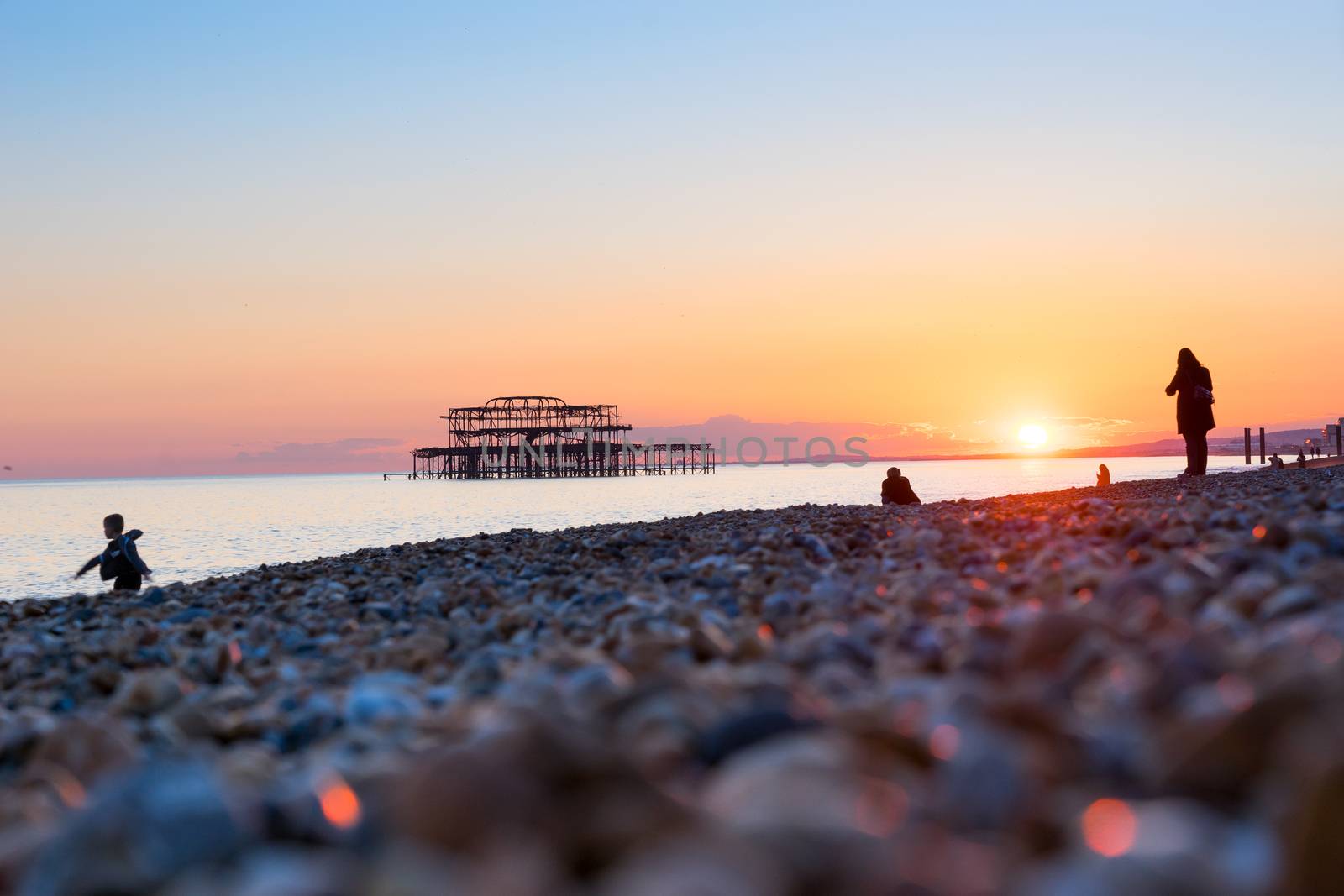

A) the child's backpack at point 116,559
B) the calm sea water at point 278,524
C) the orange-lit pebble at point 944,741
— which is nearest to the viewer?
the orange-lit pebble at point 944,741

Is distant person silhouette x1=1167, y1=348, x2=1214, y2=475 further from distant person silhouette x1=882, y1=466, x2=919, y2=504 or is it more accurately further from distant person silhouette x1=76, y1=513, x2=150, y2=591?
distant person silhouette x1=76, y1=513, x2=150, y2=591

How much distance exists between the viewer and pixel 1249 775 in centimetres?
146

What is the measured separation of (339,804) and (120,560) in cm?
980

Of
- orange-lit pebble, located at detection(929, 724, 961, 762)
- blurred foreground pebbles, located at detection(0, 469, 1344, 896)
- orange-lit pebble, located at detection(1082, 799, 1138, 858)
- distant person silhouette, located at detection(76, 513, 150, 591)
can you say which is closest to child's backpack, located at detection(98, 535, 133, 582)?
distant person silhouette, located at detection(76, 513, 150, 591)

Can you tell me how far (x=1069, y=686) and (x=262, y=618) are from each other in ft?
15.3

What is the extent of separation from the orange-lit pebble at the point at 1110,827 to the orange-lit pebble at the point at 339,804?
1.13m

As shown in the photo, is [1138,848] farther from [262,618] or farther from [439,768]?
[262,618]

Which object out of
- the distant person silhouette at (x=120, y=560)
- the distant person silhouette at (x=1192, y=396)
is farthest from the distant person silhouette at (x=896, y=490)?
the distant person silhouette at (x=120, y=560)

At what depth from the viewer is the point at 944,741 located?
165cm

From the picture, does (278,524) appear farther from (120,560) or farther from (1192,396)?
(1192,396)

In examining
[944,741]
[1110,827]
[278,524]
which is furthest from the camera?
[278,524]

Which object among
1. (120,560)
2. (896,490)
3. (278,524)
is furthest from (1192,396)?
(278,524)

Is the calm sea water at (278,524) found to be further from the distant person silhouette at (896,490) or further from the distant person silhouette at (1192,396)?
the distant person silhouette at (1192,396)

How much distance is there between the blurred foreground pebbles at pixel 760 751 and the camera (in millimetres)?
1245
